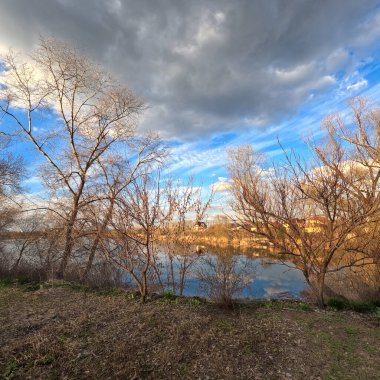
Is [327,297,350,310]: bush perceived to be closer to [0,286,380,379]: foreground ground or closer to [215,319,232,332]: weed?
[0,286,380,379]: foreground ground

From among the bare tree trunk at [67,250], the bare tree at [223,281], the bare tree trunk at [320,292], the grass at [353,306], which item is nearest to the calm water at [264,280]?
the bare tree at [223,281]

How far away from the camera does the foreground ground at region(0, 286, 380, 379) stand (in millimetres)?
3715

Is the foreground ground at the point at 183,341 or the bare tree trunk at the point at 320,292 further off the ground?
the bare tree trunk at the point at 320,292

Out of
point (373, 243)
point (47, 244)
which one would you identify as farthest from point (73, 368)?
point (47, 244)

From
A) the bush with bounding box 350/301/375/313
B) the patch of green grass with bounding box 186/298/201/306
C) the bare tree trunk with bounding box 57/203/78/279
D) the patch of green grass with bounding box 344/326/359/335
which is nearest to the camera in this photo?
the patch of green grass with bounding box 344/326/359/335

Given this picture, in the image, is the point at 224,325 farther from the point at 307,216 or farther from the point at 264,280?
the point at 264,280

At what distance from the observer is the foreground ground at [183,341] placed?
3715mm

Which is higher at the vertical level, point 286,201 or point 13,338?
point 286,201

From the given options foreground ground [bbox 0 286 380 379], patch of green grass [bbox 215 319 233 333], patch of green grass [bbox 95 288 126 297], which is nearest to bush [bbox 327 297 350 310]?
foreground ground [bbox 0 286 380 379]

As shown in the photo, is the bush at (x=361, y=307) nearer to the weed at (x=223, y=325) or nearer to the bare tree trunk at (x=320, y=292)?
the bare tree trunk at (x=320, y=292)

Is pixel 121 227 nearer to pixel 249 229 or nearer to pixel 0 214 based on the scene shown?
pixel 249 229

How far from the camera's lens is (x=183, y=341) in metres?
4.54

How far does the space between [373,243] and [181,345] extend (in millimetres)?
7006

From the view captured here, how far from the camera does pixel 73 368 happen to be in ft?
12.0
